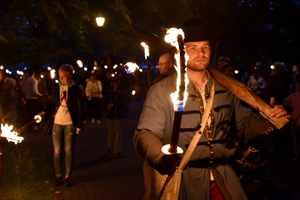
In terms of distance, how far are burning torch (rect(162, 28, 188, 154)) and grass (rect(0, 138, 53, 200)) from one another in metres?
6.05

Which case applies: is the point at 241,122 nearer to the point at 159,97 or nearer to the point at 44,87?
the point at 159,97

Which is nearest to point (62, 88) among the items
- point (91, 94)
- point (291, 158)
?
point (291, 158)

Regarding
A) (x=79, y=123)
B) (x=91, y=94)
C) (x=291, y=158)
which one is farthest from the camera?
(x=91, y=94)

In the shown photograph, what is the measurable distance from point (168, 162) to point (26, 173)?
315 inches

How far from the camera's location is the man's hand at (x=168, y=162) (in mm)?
2609

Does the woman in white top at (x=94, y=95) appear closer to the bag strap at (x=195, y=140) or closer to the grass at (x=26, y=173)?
the grass at (x=26, y=173)

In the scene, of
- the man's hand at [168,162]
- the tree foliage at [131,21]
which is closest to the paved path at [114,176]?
the tree foliage at [131,21]

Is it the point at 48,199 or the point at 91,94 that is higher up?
the point at 91,94

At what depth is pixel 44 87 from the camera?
793 inches

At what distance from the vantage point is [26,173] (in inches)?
396

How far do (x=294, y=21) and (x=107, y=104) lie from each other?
2903 cm

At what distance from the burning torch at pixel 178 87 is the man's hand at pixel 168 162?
0.04 metres

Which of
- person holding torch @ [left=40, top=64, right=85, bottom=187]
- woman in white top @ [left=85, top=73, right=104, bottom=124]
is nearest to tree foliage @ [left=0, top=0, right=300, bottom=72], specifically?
person holding torch @ [left=40, top=64, right=85, bottom=187]

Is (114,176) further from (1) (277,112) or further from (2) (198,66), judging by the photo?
(1) (277,112)
